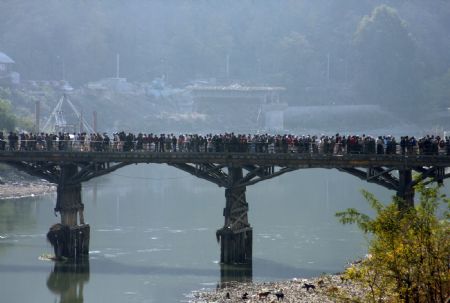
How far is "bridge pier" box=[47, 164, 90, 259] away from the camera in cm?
6159

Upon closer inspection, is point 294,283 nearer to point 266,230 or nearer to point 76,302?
point 76,302

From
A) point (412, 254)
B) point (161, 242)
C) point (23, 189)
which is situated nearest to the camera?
point (412, 254)

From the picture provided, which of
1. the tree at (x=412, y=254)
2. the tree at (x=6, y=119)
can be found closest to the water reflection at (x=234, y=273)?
the tree at (x=412, y=254)

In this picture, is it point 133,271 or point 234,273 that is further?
point 133,271

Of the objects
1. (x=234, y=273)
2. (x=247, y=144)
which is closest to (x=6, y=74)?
(x=247, y=144)

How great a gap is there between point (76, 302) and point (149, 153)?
10.2 m

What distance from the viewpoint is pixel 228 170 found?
199 ft

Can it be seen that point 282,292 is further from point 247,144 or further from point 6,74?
point 6,74

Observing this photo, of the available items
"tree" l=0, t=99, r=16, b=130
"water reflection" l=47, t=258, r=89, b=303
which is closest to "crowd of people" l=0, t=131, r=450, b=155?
"water reflection" l=47, t=258, r=89, b=303

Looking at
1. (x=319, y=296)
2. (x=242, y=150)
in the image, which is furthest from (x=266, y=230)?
(x=319, y=296)

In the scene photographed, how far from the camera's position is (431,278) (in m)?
34.9

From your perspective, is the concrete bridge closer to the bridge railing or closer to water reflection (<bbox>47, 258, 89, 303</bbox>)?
the bridge railing

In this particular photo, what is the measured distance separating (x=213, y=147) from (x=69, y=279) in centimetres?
948

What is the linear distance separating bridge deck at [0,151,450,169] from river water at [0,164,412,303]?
4.92m
